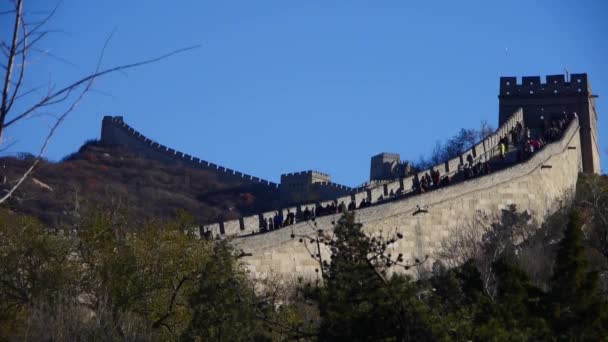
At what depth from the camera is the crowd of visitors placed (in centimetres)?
3408

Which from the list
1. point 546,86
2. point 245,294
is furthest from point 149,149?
point 245,294

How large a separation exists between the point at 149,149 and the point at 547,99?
3084cm

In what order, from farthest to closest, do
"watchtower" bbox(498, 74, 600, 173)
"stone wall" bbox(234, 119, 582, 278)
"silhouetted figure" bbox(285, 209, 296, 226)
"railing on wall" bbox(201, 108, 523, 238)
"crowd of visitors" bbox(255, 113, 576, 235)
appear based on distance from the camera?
"watchtower" bbox(498, 74, 600, 173) < "railing on wall" bbox(201, 108, 523, 238) < "crowd of visitors" bbox(255, 113, 576, 235) < "silhouetted figure" bbox(285, 209, 296, 226) < "stone wall" bbox(234, 119, 582, 278)

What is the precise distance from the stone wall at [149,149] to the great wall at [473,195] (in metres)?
21.0

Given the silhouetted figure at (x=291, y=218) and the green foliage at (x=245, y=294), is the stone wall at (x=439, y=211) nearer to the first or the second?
the silhouetted figure at (x=291, y=218)

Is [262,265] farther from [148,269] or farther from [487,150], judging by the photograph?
[487,150]

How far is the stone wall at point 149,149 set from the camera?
238ft

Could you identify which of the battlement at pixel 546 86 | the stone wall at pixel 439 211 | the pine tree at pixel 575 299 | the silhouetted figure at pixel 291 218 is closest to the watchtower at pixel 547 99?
the battlement at pixel 546 86

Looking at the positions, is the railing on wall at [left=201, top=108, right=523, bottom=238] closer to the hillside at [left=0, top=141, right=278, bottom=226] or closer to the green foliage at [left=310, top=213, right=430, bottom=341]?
the green foliage at [left=310, top=213, right=430, bottom=341]

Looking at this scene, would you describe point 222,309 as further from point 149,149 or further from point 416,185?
point 149,149

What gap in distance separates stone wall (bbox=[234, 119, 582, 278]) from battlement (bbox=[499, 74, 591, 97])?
341 inches

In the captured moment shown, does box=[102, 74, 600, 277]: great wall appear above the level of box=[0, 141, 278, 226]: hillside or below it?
below

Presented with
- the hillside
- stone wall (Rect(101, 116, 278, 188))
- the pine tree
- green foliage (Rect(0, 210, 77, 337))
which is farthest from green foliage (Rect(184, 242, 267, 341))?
stone wall (Rect(101, 116, 278, 188))

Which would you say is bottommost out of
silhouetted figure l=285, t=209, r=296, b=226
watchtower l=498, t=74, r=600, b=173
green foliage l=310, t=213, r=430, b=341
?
green foliage l=310, t=213, r=430, b=341
